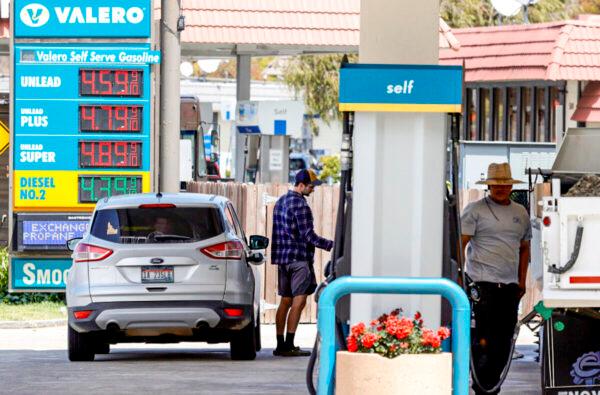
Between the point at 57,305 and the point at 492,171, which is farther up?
the point at 492,171

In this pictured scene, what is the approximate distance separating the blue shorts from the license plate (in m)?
1.71

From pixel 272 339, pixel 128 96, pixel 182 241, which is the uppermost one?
pixel 128 96

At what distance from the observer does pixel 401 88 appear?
1159cm

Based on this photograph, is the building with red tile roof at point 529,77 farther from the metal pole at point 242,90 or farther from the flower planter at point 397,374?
the flower planter at point 397,374

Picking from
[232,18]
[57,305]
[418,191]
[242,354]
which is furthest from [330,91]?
[418,191]

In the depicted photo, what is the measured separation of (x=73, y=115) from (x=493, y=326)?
9.20 m

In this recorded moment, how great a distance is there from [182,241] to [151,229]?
0.34m

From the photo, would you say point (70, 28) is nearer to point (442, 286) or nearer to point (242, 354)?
point (242, 354)

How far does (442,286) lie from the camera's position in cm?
1011

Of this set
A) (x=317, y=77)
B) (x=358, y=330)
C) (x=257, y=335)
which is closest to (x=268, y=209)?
(x=257, y=335)

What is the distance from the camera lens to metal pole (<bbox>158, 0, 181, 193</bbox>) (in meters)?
21.2

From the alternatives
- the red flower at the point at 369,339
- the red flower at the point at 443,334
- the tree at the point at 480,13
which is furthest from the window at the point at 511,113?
the red flower at the point at 369,339

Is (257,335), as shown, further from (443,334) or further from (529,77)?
(529,77)

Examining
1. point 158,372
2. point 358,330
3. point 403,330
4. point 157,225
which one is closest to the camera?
point 403,330
